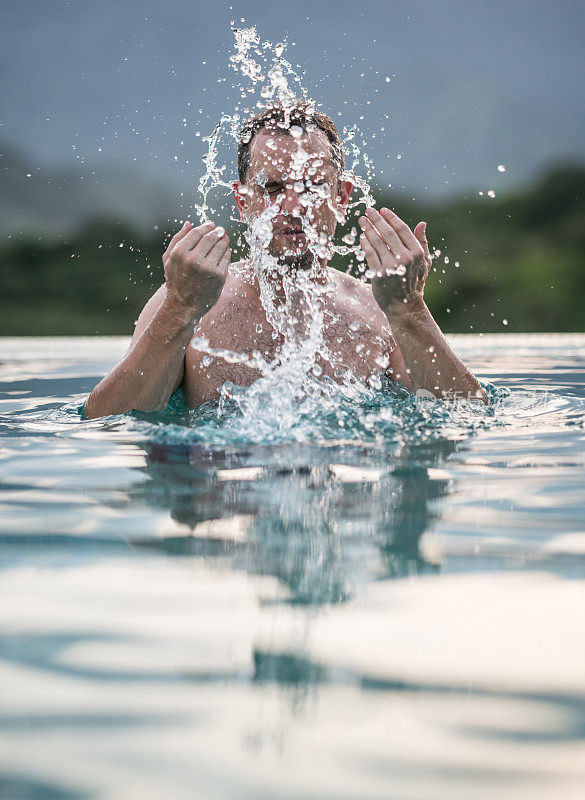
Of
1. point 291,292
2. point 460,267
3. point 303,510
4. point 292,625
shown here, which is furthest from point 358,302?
point 460,267

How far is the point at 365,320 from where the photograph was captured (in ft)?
13.9

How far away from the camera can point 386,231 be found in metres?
3.13

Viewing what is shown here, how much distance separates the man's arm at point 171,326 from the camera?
3052 mm

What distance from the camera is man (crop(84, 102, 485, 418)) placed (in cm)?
313

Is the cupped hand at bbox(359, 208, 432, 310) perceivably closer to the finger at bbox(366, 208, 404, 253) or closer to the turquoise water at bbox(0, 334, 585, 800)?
the finger at bbox(366, 208, 404, 253)

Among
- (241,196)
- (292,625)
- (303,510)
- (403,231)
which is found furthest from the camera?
(241,196)

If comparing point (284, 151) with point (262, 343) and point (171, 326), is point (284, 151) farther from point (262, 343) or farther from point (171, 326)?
point (171, 326)

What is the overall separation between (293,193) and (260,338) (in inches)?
24.4

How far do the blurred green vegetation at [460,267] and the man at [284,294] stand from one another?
3054 centimetres

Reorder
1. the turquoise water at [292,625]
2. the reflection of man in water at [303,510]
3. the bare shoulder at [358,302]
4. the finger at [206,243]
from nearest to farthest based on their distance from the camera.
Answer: the turquoise water at [292,625]
the reflection of man in water at [303,510]
the finger at [206,243]
the bare shoulder at [358,302]

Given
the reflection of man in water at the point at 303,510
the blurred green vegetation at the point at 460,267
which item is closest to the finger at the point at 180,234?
the reflection of man in water at the point at 303,510

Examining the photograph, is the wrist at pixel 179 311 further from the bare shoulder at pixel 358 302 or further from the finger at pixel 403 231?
the bare shoulder at pixel 358 302

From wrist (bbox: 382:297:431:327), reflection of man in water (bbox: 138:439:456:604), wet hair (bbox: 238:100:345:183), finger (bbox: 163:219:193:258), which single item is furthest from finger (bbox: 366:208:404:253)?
wet hair (bbox: 238:100:345:183)

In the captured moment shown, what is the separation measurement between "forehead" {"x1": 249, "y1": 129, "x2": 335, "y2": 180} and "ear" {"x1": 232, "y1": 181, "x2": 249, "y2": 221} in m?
0.09
